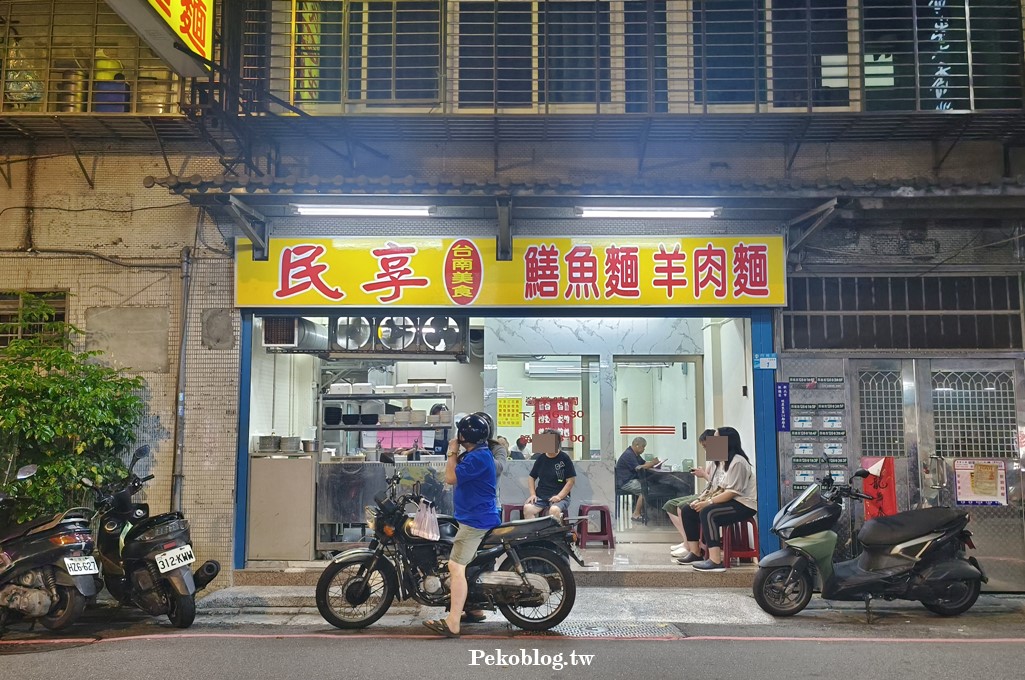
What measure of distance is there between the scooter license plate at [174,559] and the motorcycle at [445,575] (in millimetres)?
1339

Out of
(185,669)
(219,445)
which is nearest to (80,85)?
(219,445)

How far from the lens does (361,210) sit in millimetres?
9508

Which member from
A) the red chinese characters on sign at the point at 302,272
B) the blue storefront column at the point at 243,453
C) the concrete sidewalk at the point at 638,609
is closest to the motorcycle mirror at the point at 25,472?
the concrete sidewalk at the point at 638,609

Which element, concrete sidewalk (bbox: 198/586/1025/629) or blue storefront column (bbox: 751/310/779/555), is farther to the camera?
blue storefront column (bbox: 751/310/779/555)

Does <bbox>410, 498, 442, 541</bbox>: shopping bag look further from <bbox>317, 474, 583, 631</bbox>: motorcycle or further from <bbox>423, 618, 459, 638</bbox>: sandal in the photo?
<bbox>423, 618, 459, 638</bbox>: sandal

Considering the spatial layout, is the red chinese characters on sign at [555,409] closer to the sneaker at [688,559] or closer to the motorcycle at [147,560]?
the sneaker at [688,559]

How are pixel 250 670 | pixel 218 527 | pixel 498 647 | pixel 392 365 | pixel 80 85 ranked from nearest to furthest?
pixel 250 670 < pixel 498 647 < pixel 218 527 < pixel 80 85 < pixel 392 365

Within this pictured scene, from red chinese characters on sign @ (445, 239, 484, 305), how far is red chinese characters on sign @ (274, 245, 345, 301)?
4.48 feet

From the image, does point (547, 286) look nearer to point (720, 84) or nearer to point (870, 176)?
point (720, 84)

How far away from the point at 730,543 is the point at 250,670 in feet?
19.4

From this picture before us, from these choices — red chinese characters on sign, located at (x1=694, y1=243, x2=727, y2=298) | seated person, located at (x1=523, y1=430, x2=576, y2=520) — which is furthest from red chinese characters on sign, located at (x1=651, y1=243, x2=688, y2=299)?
seated person, located at (x1=523, y1=430, x2=576, y2=520)

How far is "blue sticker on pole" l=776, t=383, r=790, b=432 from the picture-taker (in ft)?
32.7

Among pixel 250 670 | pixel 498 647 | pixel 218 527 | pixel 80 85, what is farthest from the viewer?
pixel 80 85

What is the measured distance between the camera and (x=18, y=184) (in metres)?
10.3
